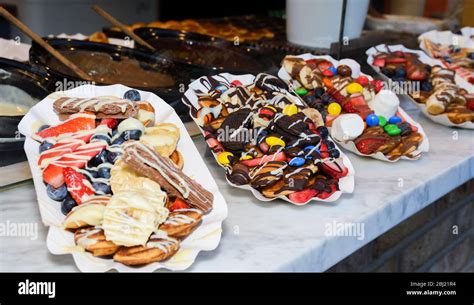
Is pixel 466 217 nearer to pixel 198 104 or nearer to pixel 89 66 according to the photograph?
pixel 198 104

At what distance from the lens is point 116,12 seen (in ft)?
9.03

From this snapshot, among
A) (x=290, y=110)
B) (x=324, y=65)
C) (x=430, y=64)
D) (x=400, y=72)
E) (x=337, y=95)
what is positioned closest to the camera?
(x=290, y=110)

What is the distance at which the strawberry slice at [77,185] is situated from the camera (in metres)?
1.00

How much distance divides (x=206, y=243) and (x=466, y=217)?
4.64 feet

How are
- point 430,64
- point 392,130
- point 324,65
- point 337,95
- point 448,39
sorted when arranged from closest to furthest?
point 392,130 < point 337,95 < point 324,65 < point 430,64 < point 448,39

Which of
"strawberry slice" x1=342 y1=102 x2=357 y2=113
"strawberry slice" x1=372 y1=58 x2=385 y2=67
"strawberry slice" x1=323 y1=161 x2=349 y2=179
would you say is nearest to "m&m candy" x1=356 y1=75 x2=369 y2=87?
"strawberry slice" x1=342 y1=102 x2=357 y2=113

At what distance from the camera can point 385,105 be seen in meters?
1.50

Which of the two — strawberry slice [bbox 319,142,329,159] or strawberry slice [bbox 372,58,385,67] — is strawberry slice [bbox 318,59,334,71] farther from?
strawberry slice [bbox 319,142,329,159]

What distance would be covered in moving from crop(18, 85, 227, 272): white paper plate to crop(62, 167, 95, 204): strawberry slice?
4cm

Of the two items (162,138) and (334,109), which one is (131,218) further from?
(334,109)

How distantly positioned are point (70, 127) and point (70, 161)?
11 centimetres

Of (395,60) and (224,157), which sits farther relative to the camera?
(395,60)

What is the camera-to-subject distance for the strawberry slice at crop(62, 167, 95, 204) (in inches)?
39.2


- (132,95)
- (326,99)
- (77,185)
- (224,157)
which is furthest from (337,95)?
(77,185)
